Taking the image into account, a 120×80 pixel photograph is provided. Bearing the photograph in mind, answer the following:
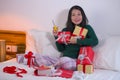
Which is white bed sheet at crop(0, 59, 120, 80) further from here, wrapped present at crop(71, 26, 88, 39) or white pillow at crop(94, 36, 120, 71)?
wrapped present at crop(71, 26, 88, 39)

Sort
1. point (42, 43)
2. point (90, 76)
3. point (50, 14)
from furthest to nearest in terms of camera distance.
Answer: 1. point (50, 14)
2. point (42, 43)
3. point (90, 76)

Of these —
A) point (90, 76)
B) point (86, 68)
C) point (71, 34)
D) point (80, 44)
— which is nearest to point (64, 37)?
point (71, 34)

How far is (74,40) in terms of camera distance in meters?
2.00

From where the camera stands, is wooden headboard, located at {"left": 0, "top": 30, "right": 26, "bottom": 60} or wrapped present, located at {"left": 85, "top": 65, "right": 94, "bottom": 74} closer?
wrapped present, located at {"left": 85, "top": 65, "right": 94, "bottom": 74}

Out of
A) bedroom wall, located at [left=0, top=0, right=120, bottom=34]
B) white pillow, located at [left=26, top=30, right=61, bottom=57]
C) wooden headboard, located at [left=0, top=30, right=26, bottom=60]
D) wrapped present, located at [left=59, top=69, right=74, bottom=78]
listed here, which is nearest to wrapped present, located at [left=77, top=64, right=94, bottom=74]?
wrapped present, located at [left=59, top=69, right=74, bottom=78]

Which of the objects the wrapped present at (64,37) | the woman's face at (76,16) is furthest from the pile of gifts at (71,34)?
the woman's face at (76,16)

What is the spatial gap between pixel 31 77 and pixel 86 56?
530 millimetres

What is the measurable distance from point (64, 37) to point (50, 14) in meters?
0.45

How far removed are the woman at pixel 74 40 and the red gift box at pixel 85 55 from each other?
0.17 feet

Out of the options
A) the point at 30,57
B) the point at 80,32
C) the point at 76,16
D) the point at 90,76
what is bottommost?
the point at 90,76

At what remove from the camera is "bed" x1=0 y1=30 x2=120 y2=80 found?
163cm

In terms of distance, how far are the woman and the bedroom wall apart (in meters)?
0.13

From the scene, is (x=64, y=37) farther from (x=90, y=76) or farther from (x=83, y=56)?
(x=90, y=76)

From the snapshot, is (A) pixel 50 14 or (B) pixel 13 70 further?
(A) pixel 50 14
